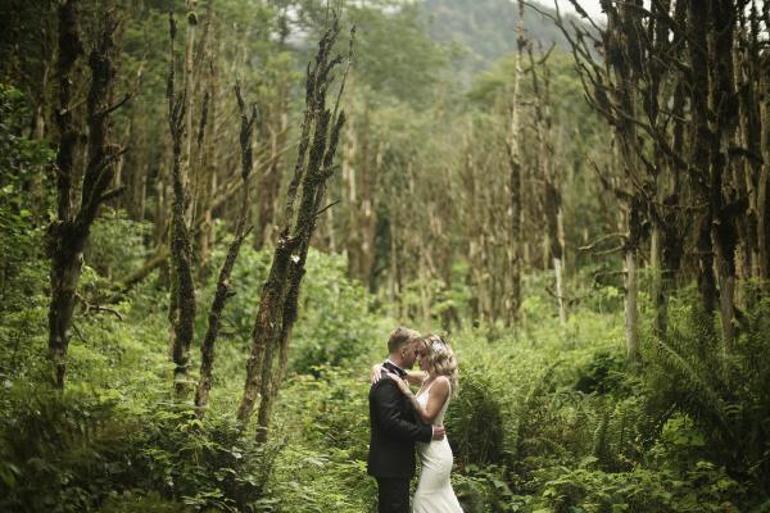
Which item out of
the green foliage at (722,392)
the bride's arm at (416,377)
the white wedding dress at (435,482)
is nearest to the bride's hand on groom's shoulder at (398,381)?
the white wedding dress at (435,482)

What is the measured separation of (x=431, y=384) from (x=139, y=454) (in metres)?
2.07

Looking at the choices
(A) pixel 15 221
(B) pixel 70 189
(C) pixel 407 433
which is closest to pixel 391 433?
(C) pixel 407 433

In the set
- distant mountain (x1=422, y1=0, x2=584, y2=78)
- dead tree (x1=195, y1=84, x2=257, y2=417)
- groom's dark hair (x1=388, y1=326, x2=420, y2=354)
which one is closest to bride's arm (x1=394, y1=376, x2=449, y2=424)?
groom's dark hair (x1=388, y1=326, x2=420, y2=354)

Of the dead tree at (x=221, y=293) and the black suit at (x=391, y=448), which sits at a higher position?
the dead tree at (x=221, y=293)

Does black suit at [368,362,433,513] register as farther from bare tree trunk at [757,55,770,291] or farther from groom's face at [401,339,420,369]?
bare tree trunk at [757,55,770,291]

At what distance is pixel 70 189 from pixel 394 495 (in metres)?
3.16

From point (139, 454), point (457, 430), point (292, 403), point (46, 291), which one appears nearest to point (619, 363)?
point (457, 430)

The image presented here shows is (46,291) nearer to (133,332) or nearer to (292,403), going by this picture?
(133,332)

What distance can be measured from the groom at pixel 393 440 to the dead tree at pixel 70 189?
220 centimetres

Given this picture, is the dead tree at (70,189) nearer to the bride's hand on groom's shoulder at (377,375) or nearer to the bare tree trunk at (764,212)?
the bride's hand on groom's shoulder at (377,375)

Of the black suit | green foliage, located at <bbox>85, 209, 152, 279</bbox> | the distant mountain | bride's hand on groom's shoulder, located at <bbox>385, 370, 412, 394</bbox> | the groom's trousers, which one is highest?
the distant mountain

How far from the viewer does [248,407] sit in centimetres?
606

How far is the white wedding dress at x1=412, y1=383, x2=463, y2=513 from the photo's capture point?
5203 millimetres

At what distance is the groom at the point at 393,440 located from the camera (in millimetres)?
5059
